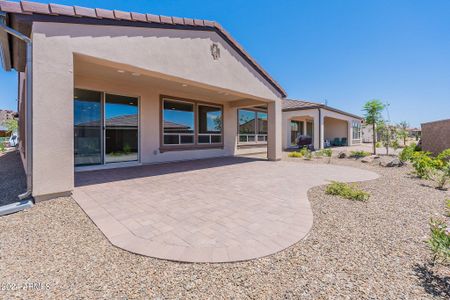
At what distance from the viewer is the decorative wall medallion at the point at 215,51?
740cm

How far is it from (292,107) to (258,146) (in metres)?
5.49

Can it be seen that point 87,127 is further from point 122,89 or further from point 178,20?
point 178,20

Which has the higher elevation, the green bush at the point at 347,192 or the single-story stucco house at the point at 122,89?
the single-story stucco house at the point at 122,89

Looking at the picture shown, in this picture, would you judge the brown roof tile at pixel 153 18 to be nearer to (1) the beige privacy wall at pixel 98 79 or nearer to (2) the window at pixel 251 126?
(1) the beige privacy wall at pixel 98 79

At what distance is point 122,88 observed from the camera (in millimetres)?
8133

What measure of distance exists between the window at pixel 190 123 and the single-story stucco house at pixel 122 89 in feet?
0.17

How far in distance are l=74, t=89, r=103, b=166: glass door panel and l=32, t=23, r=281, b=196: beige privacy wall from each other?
1.55ft

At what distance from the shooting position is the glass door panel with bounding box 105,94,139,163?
312 inches

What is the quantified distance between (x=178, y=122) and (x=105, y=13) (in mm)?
5678

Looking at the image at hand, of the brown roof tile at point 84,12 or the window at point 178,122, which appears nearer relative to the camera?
the brown roof tile at point 84,12

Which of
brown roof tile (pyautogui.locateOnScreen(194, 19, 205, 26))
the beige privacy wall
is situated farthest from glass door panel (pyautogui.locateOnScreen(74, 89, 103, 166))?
brown roof tile (pyautogui.locateOnScreen(194, 19, 205, 26))

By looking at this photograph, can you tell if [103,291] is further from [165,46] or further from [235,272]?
[165,46]

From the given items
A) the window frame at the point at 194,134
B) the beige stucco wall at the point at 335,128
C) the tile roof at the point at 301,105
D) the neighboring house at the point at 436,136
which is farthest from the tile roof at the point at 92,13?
the beige stucco wall at the point at 335,128

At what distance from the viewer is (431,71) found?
14180mm
